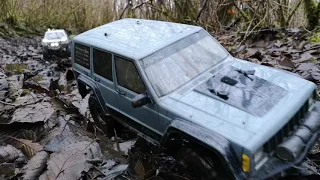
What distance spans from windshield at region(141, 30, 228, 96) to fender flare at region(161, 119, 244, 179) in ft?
2.13

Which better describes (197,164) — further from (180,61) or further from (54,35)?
(54,35)

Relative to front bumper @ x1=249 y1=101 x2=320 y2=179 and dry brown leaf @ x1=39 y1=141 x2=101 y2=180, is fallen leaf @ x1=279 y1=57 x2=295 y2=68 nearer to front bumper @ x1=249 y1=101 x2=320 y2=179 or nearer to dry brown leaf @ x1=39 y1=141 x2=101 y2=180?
front bumper @ x1=249 y1=101 x2=320 y2=179

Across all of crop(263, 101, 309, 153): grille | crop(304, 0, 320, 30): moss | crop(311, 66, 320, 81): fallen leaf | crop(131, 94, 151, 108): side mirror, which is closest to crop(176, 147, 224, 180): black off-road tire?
crop(263, 101, 309, 153): grille

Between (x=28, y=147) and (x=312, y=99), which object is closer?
(x=312, y=99)

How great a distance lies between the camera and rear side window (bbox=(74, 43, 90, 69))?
5.43 m

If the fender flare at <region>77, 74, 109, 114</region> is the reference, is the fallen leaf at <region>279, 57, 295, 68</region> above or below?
above

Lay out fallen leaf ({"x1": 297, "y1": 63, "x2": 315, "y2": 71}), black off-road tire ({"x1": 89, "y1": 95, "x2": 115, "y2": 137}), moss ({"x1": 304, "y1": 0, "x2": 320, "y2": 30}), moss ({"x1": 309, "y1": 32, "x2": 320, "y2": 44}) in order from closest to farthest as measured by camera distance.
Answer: black off-road tire ({"x1": 89, "y1": 95, "x2": 115, "y2": 137}) → fallen leaf ({"x1": 297, "y1": 63, "x2": 315, "y2": 71}) → moss ({"x1": 309, "y1": 32, "x2": 320, "y2": 44}) → moss ({"x1": 304, "y1": 0, "x2": 320, "y2": 30})

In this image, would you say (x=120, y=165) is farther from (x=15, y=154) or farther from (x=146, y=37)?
(x=146, y=37)

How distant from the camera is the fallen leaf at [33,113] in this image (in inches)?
210

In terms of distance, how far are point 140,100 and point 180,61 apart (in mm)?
873

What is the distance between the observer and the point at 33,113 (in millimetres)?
5586

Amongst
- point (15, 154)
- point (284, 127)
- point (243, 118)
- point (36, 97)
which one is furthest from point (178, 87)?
point (36, 97)

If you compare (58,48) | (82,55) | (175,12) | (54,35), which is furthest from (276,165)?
(54,35)

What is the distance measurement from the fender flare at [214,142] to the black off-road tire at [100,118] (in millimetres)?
2012
